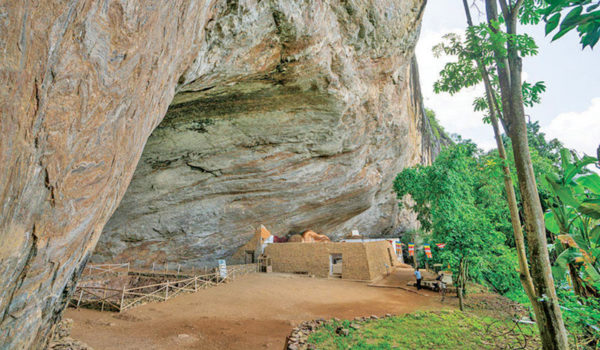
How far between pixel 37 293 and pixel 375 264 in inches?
581

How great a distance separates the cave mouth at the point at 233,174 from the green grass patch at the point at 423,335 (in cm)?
771

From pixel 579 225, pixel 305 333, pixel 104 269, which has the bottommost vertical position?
pixel 305 333

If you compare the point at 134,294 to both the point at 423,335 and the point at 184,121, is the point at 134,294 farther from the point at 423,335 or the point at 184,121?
the point at 423,335

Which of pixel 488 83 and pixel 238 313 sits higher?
pixel 488 83

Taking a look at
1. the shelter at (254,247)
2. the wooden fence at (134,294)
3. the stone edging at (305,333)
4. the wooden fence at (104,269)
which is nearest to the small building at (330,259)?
the shelter at (254,247)

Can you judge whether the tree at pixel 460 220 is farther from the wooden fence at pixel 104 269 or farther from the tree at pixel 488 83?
the wooden fence at pixel 104 269

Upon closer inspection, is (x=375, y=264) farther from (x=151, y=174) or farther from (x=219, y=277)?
(x=151, y=174)

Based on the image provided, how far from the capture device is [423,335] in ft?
21.6

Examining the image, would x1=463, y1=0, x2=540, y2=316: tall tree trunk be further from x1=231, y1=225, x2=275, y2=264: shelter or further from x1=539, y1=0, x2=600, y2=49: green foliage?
x1=231, y1=225, x2=275, y2=264: shelter

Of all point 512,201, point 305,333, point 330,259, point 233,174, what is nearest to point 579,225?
point 512,201

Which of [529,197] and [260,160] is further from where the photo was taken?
[260,160]

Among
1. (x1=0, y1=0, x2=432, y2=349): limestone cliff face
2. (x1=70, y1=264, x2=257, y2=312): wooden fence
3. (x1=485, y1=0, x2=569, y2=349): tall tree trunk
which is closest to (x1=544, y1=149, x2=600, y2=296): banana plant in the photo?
(x1=485, y1=0, x2=569, y2=349): tall tree trunk

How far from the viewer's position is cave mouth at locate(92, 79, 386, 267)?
11438mm

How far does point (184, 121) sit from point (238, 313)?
715 cm
